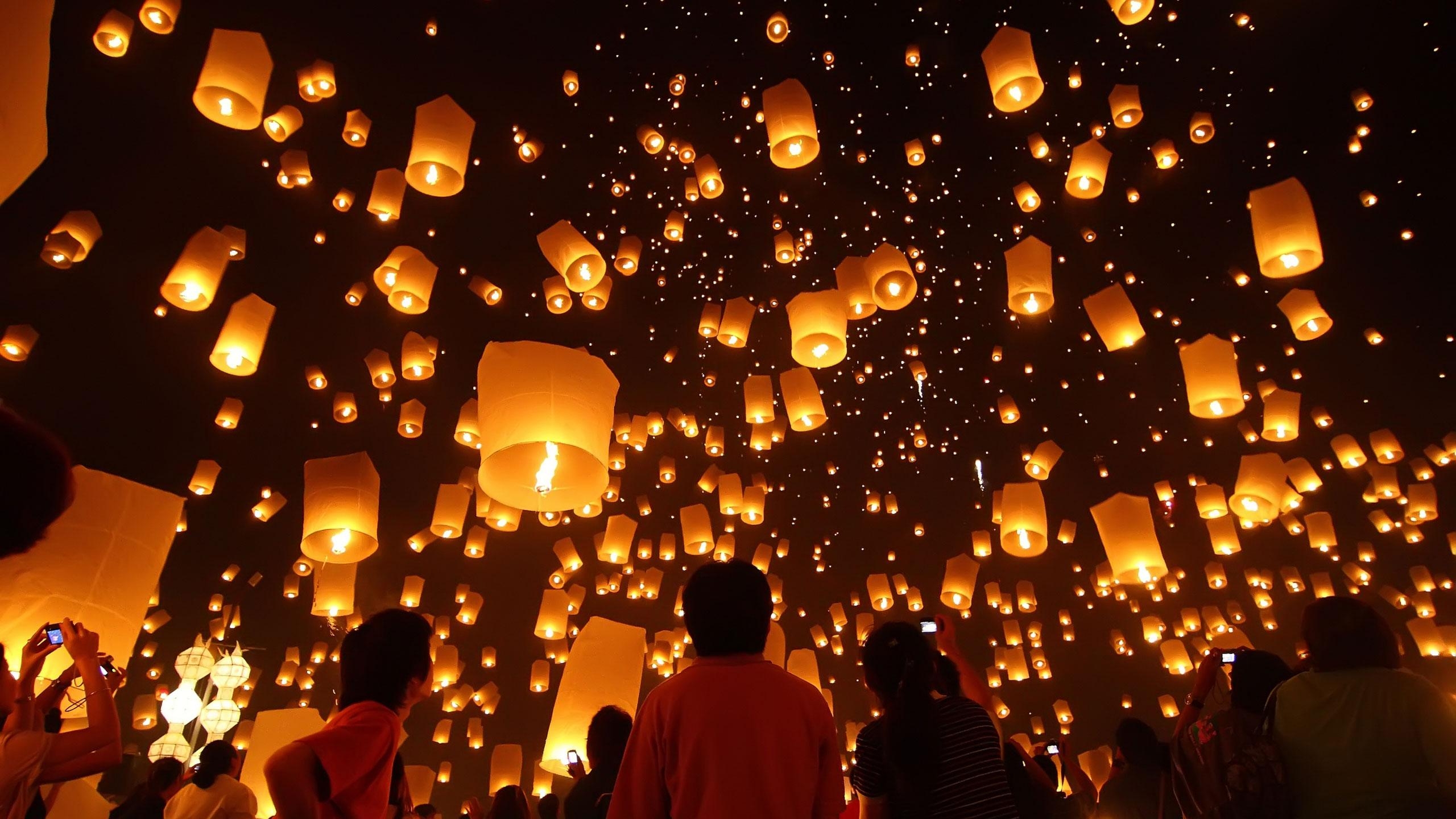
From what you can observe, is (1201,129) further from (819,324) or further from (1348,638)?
(1348,638)

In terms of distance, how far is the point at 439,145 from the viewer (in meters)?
4.36

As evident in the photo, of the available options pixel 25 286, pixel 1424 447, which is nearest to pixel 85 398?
pixel 25 286

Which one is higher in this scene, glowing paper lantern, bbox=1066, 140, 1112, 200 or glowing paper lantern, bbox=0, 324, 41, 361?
glowing paper lantern, bbox=1066, 140, 1112, 200

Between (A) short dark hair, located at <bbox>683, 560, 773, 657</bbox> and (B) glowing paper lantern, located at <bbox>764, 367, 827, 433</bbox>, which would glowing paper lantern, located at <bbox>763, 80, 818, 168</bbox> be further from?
(A) short dark hair, located at <bbox>683, 560, 773, 657</bbox>

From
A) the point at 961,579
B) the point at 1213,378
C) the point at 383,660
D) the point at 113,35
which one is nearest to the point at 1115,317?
the point at 1213,378

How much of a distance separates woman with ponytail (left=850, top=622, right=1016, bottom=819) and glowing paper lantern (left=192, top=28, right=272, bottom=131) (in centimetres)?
388

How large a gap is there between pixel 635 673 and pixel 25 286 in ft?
20.9

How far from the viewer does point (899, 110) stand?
7.30 m

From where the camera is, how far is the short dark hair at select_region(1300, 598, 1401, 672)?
212 cm

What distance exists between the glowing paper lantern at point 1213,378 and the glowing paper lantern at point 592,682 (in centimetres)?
351

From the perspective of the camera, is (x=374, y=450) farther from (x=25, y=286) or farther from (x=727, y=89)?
(x=727, y=89)

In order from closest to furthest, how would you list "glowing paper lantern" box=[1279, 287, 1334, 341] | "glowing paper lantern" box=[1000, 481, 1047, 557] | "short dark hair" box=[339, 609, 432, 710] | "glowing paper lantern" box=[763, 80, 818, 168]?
"short dark hair" box=[339, 609, 432, 710] → "glowing paper lantern" box=[763, 80, 818, 168] → "glowing paper lantern" box=[1279, 287, 1334, 341] → "glowing paper lantern" box=[1000, 481, 1047, 557]

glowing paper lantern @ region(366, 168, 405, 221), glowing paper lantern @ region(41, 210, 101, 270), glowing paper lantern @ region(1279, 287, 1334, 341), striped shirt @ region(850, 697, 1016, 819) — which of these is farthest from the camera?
glowing paper lantern @ region(1279, 287, 1334, 341)

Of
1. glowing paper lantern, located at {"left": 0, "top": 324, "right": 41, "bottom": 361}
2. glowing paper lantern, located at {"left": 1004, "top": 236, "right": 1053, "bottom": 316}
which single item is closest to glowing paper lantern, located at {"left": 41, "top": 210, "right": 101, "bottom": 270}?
glowing paper lantern, located at {"left": 0, "top": 324, "right": 41, "bottom": 361}
